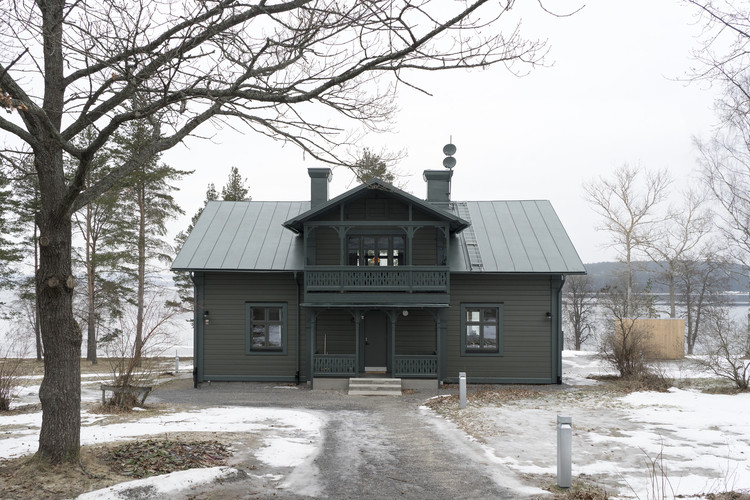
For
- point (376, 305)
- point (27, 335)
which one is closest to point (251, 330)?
point (376, 305)

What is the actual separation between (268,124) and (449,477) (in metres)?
5.12

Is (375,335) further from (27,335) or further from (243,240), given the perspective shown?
(27,335)

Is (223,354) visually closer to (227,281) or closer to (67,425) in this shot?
(227,281)

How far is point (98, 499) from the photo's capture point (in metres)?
5.86

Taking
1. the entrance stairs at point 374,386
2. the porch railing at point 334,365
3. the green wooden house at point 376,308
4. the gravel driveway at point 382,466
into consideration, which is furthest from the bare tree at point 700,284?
the gravel driveway at point 382,466

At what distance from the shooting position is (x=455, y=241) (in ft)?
65.6

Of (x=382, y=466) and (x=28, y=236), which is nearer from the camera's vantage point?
(x=382, y=466)

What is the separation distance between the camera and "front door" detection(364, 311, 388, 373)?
1895 cm

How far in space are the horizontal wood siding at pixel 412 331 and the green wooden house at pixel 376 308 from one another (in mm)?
33

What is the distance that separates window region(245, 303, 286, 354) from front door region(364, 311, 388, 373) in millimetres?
2742

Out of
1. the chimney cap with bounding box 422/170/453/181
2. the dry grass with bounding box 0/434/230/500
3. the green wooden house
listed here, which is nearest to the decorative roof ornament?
the chimney cap with bounding box 422/170/453/181

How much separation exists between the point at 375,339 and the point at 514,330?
4.55 metres

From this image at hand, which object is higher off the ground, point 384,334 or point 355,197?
point 355,197

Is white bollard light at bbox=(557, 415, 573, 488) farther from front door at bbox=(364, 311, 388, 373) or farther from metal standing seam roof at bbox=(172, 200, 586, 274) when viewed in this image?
front door at bbox=(364, 311, 388, 373)
